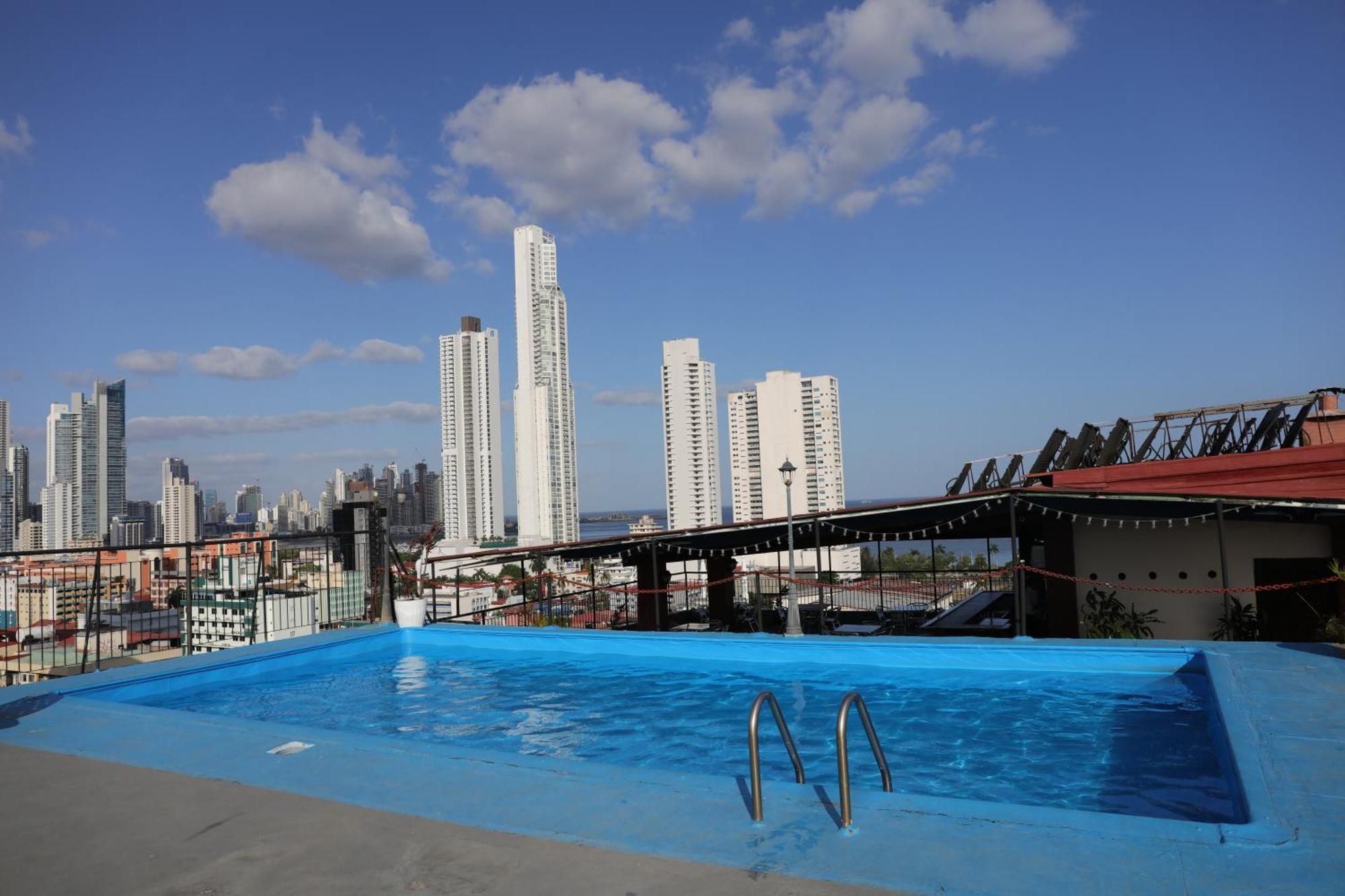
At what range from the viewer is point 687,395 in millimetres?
120250

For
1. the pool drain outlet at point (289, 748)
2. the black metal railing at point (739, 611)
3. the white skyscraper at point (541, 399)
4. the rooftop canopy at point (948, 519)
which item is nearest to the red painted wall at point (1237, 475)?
the rooftop canopy at point (948, 519)

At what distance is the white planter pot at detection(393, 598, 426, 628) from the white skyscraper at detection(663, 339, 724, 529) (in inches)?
Answer: 4220

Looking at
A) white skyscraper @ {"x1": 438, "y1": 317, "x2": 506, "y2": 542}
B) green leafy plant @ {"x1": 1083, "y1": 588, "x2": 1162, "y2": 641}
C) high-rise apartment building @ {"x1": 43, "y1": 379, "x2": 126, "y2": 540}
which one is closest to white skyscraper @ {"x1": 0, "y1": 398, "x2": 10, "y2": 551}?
high-rise apartment building @ {"x1": 43, "y1": 379, "x2": 126, "y2": 540}

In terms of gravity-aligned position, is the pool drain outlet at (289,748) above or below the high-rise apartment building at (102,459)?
below

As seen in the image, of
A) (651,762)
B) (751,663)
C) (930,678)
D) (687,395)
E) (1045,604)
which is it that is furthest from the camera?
(687,395)

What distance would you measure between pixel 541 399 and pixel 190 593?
108 meters

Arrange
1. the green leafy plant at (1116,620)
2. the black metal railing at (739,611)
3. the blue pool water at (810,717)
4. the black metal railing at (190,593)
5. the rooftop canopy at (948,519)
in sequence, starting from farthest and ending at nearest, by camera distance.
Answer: the black metal railing at (739,611) → the green leafy plant at (1116,620) → the rooftop canopy at (948,519) → the black metal railing at (190,593) → the blue pool water at (810,717)

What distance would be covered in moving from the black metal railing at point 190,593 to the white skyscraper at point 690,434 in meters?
106

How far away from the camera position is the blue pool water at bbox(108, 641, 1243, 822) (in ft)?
18.8

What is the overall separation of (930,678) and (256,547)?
29.2 ft

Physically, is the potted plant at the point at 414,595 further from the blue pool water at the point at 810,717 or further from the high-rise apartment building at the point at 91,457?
the high-rise apartment building at the point at 91,457

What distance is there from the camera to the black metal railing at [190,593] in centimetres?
939

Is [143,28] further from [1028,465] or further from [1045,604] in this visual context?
[1045,604]

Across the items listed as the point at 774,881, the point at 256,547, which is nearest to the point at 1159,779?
the point at 774,881
